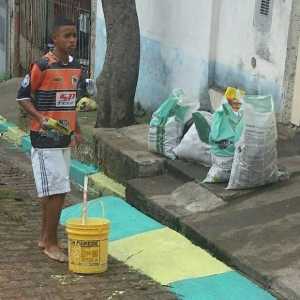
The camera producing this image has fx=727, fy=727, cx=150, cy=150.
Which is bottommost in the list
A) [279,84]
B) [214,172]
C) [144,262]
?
[144,262]

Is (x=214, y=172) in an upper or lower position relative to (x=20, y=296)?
upper

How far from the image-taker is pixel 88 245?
480cm

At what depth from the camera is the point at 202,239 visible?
5344 mm

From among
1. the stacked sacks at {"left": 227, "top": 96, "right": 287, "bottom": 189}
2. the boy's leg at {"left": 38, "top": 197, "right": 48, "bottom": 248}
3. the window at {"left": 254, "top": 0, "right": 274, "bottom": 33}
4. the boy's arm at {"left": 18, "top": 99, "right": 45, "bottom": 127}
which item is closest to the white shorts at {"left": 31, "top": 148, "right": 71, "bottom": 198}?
the boy's leg at {"left": 38, "top": 197, "right": 48, "bottom": 248}

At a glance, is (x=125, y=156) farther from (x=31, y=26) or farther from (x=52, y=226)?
(x=31, y=26)

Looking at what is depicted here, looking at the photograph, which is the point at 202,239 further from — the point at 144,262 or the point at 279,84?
the point at 279,84

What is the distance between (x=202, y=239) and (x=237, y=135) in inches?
38.3

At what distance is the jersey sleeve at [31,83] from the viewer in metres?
4.94

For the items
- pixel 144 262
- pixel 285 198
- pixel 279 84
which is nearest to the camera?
pixel 144 262

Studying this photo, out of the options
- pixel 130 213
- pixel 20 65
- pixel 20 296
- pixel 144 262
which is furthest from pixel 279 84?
pixel 20 65

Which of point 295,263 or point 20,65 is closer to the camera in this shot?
point 295,263

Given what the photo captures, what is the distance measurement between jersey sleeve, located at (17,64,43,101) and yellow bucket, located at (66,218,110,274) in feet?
3.01

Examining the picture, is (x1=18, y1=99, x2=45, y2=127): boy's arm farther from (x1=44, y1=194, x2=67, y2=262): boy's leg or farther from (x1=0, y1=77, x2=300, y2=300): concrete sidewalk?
(x1=0, y1=77, x2=300, y2=300): concrete sidewalk

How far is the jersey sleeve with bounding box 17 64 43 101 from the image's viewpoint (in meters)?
4.94
